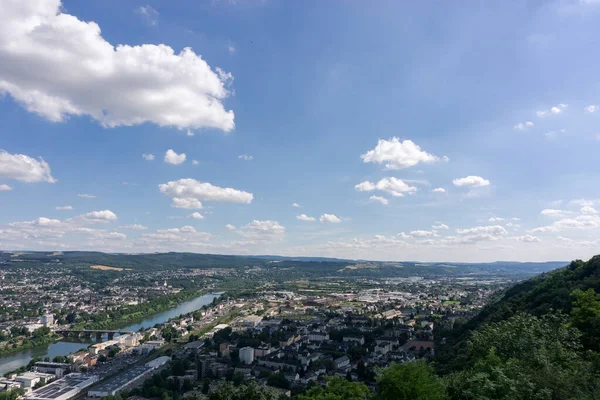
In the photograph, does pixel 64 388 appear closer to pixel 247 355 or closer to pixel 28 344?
pixel 247 355

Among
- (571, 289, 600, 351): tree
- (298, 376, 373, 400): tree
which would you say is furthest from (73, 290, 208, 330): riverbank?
(571, 289, 600, 351): tree

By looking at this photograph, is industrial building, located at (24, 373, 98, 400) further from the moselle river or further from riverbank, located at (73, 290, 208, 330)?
riverbank, located at (73, 290, 208, 330)

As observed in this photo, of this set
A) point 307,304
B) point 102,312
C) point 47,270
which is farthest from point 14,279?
point 307,304

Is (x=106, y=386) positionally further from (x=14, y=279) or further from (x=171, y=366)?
(x=14, y=279)

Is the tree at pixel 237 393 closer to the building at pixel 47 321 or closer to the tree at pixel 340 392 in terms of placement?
the tree at pixel 340 392

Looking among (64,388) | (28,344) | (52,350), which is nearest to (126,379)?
(64,388)

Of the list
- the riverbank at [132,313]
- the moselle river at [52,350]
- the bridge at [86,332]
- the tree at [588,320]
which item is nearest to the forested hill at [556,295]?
the tree at [588,320]
